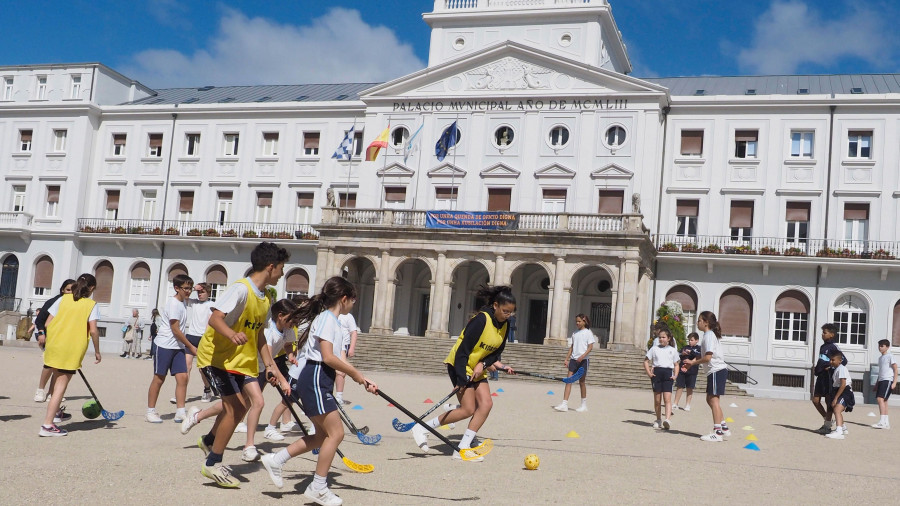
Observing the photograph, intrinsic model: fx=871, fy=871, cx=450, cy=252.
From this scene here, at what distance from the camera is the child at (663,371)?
46.8 ft

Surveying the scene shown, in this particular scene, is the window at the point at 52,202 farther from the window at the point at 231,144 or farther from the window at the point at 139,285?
the window at the point at 231,144

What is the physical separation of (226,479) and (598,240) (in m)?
25.7

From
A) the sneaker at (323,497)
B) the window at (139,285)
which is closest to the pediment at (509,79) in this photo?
the window at (139,285)

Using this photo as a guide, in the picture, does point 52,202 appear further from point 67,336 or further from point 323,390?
point 323,390

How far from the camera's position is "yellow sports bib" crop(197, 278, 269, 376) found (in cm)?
758

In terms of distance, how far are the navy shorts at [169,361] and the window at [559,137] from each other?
26.1m

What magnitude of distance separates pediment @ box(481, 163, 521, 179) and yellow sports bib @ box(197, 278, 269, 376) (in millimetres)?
29038

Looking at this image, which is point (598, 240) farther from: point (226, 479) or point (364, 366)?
point (226, 479)

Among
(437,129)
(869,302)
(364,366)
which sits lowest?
(364,366)

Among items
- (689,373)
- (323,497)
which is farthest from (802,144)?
(323,497)

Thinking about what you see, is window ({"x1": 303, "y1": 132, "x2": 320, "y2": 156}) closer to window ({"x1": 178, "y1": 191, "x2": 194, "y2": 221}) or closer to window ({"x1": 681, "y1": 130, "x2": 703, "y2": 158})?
window ({"x1": 178, "y1": 191, "x2": 194, "y2": 221})

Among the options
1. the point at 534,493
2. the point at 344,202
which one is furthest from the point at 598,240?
the point at 534,493

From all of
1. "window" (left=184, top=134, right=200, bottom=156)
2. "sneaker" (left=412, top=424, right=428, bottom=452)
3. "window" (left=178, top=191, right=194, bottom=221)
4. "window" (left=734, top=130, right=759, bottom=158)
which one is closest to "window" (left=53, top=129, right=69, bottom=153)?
"window" (left=184, top=134, right=200, bottom=156)

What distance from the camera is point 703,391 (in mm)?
27406
